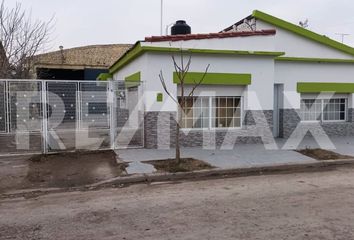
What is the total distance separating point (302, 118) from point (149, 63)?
688 cm

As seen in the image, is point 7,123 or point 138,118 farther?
point 138,118

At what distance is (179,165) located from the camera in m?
9.22

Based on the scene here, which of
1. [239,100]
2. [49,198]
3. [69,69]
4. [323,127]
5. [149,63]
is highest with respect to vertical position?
[69,69]

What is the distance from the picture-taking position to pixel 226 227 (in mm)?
5105

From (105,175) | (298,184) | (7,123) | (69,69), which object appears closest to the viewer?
(298,184)

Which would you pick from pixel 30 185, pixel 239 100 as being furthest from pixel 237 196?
pixel 239 100

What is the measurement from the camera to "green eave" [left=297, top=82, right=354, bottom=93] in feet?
46.7

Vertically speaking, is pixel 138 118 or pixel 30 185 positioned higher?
pixel 138 118

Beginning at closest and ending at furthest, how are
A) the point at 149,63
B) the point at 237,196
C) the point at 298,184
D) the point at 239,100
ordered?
the point at 237,196 → the point at 298,184 → the point at 149,63 → the point at 239,100

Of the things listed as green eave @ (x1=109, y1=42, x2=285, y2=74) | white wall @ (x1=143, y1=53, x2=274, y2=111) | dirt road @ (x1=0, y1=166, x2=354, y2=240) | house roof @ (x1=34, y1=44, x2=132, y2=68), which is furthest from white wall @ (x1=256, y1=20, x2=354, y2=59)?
house roof @ (x1=34, y1=44, x2=132, y2=68)

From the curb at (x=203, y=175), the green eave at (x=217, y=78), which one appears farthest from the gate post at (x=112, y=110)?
the curb at (x=203, y=175)

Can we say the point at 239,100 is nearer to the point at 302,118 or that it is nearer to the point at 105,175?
the point at 302,118

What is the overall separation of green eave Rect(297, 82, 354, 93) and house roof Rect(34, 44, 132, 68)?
21051 millimetres

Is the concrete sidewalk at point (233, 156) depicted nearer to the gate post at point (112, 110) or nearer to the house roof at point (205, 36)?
the gate post at point (112, 110)
